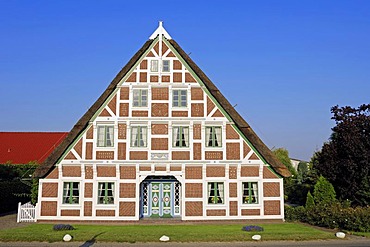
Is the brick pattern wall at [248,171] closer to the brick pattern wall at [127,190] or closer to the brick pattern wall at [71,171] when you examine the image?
the brick pattern wall at [127,190]

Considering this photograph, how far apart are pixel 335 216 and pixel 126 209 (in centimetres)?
1140

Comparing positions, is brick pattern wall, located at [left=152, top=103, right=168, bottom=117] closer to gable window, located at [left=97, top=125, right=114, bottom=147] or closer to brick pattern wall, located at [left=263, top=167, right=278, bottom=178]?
gable window, located at [left=97, top=125, right=114, bottom=147]

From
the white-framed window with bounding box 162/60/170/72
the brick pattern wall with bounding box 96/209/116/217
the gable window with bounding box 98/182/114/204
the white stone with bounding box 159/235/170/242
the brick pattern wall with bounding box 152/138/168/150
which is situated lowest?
the white stone with bounding box 159/235/170/242

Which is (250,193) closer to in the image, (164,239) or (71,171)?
(164,239)

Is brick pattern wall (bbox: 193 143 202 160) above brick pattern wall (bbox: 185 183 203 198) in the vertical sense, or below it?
above

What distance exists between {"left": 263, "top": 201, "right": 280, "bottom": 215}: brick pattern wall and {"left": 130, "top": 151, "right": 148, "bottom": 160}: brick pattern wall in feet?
24.6

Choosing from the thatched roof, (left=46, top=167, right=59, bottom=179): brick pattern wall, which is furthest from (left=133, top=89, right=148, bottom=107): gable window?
Answer: (left=46, top=167, right=59, bottom=179): brick pattern wall

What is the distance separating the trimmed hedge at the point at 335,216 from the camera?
19.8 m

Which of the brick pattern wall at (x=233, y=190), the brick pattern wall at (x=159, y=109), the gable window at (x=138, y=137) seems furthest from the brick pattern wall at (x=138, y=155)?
the brick pattern wall at (x=233, y=190)

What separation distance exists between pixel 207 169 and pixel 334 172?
305 inches

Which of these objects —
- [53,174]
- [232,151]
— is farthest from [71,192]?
[232,151]

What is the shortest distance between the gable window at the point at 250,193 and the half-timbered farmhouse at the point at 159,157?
0.19 feet

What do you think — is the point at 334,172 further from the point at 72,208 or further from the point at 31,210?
the point at 31,210

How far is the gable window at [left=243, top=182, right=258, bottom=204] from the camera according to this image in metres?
23.7
